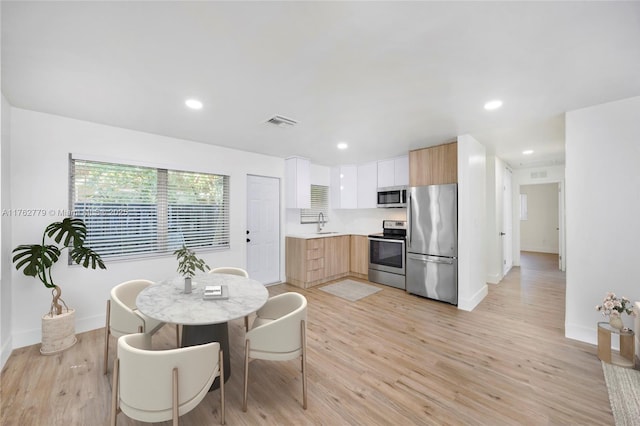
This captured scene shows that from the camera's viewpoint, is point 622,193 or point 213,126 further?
point 213,126

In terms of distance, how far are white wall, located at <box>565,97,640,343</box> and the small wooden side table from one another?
31 centimetres

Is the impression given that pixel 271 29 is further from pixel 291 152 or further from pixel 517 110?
pixel 291 152

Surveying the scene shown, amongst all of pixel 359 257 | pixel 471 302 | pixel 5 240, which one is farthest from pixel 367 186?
pixel 5 240

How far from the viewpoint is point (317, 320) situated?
10.6ft

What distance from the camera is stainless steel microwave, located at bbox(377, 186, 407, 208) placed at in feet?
15.6

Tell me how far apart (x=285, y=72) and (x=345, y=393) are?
8.28ft

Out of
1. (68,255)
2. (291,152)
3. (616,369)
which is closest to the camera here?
(616,369)

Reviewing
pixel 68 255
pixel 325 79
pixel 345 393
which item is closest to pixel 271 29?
pixel 325 79

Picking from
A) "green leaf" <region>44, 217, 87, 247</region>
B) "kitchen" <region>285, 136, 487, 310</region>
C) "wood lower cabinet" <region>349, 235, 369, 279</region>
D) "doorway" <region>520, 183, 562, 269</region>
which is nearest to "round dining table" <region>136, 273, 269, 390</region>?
"green leaf" <region>44, 217, 87, 247</region>

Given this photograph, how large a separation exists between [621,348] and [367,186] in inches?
157

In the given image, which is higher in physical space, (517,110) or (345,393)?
(517,110)

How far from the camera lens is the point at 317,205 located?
232 inches

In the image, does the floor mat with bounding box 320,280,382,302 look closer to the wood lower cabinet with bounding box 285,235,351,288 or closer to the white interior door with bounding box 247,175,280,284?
the wood lower cabinet with bounding box 285,235,351,288

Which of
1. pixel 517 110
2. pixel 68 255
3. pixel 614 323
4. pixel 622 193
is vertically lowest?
pixel 614 323
